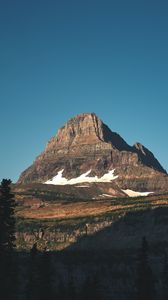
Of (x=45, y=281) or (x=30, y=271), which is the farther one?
(x=30, y=271)

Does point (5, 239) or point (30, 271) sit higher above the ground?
point (5, 239)

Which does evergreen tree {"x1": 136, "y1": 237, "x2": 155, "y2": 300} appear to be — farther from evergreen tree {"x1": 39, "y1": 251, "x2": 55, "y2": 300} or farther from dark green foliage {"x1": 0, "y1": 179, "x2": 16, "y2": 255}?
dark green foliage {"x1": 0, "y1": 179, "x2": 16, "y2": 255}

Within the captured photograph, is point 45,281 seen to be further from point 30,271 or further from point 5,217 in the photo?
point 5,217

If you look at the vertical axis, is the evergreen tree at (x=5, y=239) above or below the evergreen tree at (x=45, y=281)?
above

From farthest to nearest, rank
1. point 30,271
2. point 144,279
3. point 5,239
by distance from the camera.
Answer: point 30,271 < point 144,279 < point 5,239

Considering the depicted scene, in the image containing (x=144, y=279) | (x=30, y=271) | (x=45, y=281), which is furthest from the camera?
(x=30, y=271)

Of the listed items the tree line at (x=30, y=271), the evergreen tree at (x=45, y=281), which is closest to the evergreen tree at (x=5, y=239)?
the tree line at (x=30, y=271)

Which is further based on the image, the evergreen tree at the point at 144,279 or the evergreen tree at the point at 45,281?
the evergreen tree at the point at 144,279

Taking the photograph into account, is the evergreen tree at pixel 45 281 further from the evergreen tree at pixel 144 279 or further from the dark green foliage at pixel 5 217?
the evergreen tree at pixel 144 279

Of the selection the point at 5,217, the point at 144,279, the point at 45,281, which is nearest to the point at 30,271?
the point at 45,281

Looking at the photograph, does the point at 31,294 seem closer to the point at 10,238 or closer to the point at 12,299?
the point at 12,299

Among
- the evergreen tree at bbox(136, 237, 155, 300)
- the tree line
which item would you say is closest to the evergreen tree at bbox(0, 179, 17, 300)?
the tree line

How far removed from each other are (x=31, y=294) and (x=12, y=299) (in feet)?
26.1

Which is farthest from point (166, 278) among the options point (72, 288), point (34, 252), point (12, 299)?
point (12, 299)
